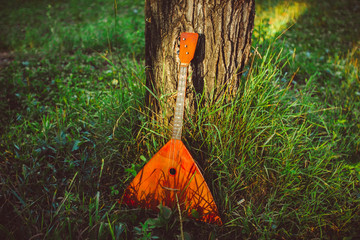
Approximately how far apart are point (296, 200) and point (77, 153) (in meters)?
1.48

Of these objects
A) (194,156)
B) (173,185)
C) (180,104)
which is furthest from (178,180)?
(180,104)

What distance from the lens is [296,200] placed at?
1.35m

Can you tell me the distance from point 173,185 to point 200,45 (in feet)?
2.79

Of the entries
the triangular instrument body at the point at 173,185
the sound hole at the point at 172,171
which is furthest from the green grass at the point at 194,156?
the sound hole at the point at 172,171

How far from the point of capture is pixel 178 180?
129 cm

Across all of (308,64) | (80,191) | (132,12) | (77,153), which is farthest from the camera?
(132,12)

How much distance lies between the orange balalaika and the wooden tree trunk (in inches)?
4.3

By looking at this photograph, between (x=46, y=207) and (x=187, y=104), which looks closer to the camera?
(x=46, y=207)

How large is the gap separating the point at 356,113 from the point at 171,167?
1.84 metres

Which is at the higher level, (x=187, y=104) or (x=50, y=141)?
(x=187, y=104)

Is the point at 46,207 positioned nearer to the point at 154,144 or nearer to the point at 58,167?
the point at 58,167

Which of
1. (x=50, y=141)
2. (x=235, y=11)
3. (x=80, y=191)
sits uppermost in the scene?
(x=235, y=11)

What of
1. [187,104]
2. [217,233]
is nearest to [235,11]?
[187,104]

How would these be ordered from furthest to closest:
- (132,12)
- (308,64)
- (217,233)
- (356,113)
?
(132,12), (308,64), (356,113), (217,233)
